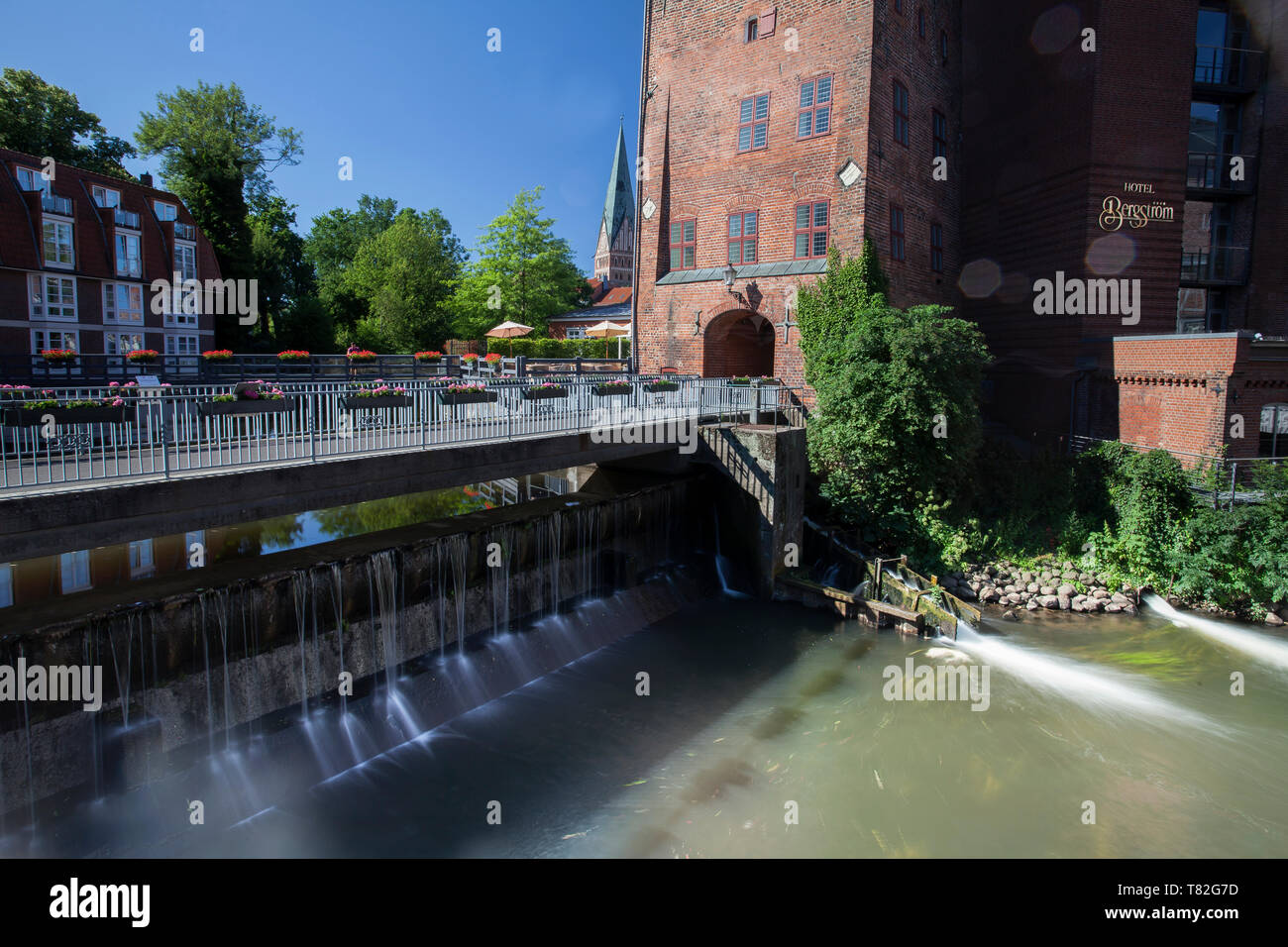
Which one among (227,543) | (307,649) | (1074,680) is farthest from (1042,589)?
(227,543)

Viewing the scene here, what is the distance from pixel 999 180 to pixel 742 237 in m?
9.79

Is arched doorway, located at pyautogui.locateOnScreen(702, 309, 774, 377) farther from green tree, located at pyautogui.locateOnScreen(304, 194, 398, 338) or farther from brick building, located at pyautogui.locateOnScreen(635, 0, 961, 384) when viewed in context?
green tree, located at pyautogui.locateOnScreen(304, 194, 398, 338)

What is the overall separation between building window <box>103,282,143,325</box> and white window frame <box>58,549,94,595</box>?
2658 cm

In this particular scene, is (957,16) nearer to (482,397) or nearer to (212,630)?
(482,397)

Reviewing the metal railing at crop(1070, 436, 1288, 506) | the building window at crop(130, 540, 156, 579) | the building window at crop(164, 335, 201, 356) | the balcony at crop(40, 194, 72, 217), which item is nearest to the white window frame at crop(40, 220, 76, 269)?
the balcony at crop(40, 194, 72, 217)

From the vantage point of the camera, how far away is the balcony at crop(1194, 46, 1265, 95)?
25.9 meters

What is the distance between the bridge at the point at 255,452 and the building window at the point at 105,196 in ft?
93.6

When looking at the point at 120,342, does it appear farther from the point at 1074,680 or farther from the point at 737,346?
the point at 1074,680

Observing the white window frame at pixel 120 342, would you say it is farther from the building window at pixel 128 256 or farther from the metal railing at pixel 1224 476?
the metal railing at pixel 1224 476

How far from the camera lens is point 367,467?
10430mm

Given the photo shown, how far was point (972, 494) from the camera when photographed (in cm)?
2061

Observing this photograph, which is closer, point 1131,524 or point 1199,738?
point 1199,738

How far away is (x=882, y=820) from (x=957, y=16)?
2969cm
